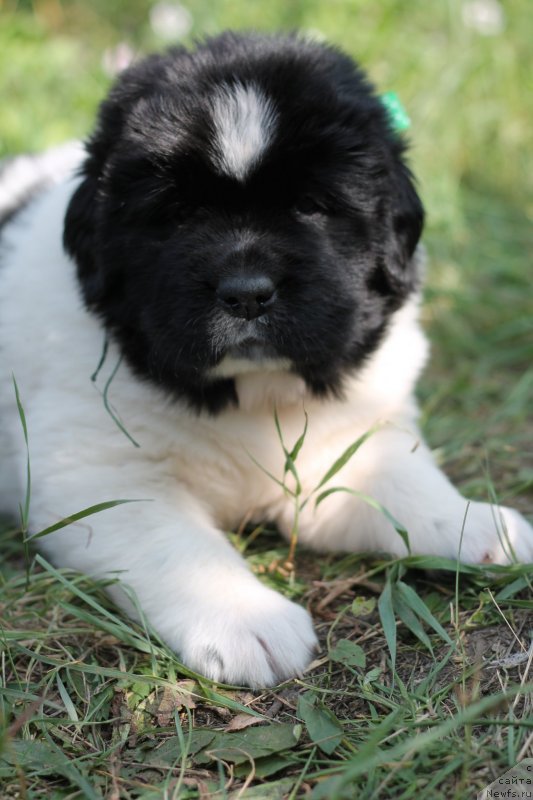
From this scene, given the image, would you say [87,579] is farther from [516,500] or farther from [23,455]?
[516,500]

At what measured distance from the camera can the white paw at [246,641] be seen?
7.10 ft

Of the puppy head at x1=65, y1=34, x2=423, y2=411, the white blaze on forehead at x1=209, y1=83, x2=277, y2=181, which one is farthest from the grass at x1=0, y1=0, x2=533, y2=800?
the white blaze on forehead at x1=209, y1=83, x2=277, y2=181

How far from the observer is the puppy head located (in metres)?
2.33

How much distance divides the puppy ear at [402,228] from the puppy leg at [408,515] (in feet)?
1.71

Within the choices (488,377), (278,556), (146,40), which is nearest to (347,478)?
(278,556)

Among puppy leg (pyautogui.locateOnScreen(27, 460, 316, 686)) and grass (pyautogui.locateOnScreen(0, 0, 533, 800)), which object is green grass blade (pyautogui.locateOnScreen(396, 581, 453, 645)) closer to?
grass (pyautogui.locateOnScreen(0, 0, 533, 800))

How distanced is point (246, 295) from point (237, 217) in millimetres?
289

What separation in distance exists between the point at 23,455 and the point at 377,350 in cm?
115

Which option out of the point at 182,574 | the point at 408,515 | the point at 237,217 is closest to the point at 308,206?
the point at 237,217

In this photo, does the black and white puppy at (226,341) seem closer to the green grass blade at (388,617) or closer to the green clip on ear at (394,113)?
the green clip on ear at (394,113)

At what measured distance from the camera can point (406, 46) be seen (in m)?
6.02

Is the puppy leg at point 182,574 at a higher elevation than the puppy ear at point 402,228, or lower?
lower

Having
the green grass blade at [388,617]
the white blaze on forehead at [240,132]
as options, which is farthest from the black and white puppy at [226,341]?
the green grass blade at [388,617]

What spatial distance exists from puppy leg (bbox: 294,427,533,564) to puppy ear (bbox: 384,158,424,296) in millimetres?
522
